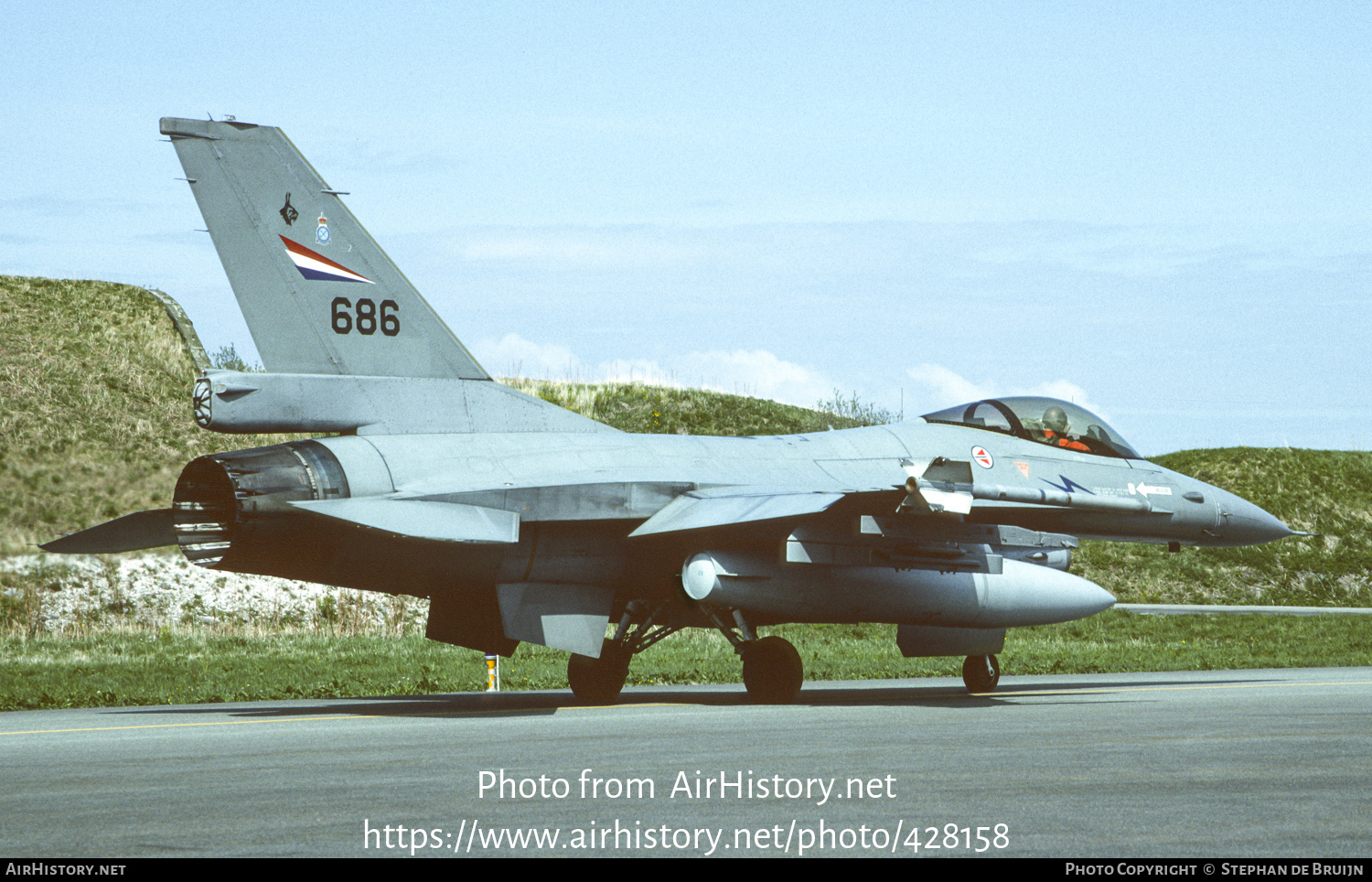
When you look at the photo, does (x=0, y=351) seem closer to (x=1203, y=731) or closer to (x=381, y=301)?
(x=381, y=301)

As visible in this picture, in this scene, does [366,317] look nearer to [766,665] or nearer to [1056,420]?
[766,665]

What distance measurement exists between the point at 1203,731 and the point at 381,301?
8.97 metres

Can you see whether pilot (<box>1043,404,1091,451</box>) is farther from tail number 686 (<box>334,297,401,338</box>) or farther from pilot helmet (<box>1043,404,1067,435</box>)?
tail number 686 (<box>334,297,401,338</box>)

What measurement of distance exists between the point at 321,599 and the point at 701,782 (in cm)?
3031

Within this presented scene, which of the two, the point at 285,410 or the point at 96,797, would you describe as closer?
the point at 96,797

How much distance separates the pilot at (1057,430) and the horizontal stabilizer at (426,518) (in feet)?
25.1

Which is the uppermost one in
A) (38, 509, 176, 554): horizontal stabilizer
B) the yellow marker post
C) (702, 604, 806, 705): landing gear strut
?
(38, 509, 176, 554): horizontal stabilizer

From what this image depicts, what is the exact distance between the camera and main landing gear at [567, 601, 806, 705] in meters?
14.9

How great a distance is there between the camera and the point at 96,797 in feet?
24.5

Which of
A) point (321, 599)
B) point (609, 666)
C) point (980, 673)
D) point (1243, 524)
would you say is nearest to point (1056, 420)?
point (1243, 524)

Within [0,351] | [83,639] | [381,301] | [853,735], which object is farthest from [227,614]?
[853,735]

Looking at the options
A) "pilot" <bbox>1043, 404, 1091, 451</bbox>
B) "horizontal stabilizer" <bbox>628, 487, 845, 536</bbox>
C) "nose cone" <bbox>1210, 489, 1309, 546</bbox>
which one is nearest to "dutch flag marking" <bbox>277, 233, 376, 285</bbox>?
"horizontal stabilizer" <bbox>628, 487, 845, 536</bbox>

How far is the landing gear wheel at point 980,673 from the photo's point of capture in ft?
54.0

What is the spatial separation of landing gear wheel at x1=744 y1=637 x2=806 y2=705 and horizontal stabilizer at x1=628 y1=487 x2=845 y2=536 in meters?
1.66
